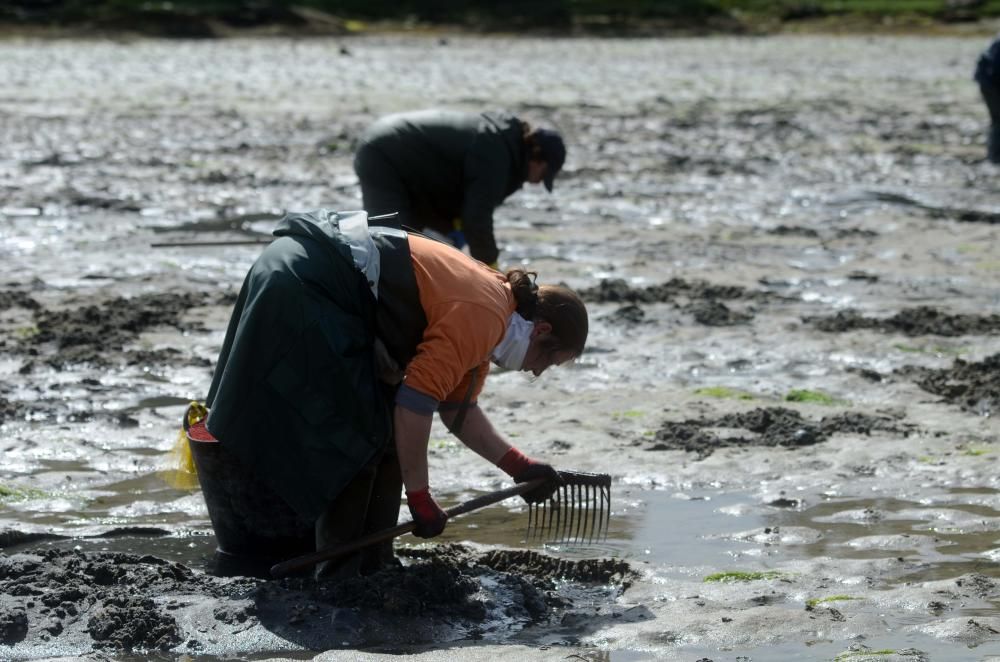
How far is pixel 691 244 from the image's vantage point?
11219mm

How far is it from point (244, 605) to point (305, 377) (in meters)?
0.73

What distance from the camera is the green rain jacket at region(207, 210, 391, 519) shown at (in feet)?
15.4

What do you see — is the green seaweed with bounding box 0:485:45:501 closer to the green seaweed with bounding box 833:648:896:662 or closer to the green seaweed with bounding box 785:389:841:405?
the green seaweed with bounding box 833:648:896:662

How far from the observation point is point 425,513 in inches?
188

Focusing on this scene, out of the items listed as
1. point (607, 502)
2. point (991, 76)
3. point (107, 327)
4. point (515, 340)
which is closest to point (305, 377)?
point (515, 340)

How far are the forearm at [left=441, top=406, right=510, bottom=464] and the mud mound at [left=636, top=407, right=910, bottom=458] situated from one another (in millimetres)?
1723

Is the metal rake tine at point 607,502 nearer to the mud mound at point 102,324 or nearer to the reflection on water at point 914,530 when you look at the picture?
the reflection on water at point 914,530

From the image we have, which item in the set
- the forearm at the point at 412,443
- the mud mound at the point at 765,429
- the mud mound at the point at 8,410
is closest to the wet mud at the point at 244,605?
the forearm at the point at 412,443

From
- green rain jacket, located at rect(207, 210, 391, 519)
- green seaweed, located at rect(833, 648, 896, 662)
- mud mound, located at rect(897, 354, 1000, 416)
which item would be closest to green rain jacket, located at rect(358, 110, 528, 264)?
mud mound, located at rect(897, 354, 1000, 416)

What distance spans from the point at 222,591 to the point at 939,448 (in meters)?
3.34

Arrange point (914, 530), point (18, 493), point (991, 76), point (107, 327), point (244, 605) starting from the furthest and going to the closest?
point (991, 76), point (107, 327), point (18, 493), point (914, 530), point (244, 605)

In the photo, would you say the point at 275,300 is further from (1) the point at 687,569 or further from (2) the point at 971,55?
(2) the point at 971,55

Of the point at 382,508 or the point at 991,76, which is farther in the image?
the point at 991,76

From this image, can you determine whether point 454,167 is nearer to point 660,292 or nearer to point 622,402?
point 622,402
